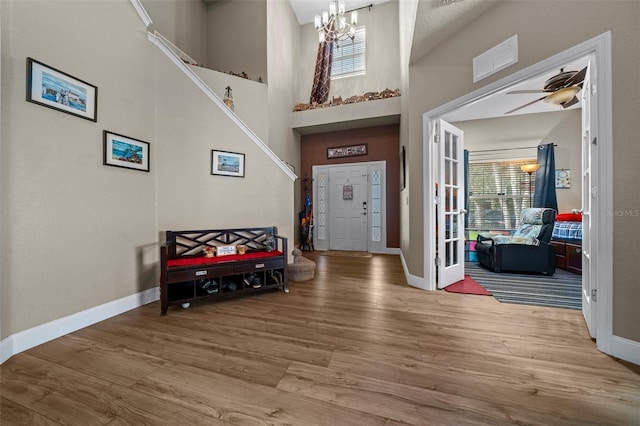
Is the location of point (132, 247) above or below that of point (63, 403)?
above

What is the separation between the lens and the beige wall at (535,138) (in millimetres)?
4477

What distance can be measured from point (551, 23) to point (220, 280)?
11.1 feet

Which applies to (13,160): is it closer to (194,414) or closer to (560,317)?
(194,414)

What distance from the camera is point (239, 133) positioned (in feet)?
9.83

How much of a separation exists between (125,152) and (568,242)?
5990 mm

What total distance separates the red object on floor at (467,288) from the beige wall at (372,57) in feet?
14.8

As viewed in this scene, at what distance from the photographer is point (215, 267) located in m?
2.27

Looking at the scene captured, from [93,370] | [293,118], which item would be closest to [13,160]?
[93,370]

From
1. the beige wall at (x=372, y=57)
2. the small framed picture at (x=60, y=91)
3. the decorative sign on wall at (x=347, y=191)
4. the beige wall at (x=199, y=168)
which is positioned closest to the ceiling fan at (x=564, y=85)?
the beige wall at (x=372, y=57)

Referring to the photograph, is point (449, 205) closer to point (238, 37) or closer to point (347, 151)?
point (347, 151)

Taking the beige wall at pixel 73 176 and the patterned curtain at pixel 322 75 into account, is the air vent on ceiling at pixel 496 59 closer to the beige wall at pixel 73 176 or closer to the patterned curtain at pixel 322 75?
the beige wall at pixel 73 176

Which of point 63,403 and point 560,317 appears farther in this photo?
point 560,317

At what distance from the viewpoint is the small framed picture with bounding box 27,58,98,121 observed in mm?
1579

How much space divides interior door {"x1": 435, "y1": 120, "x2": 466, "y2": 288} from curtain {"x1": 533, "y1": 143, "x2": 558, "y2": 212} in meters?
2.85
